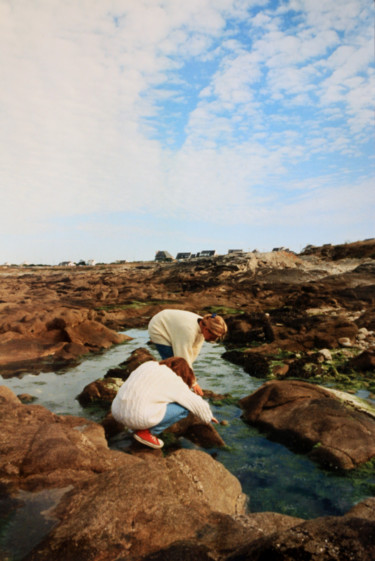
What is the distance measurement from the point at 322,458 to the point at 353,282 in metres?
19.4

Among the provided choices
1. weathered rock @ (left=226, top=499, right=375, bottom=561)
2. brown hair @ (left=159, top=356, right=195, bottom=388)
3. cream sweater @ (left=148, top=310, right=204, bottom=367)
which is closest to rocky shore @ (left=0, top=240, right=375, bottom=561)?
weathered rock @ (left=226, top=499, right=375, bottom=561)

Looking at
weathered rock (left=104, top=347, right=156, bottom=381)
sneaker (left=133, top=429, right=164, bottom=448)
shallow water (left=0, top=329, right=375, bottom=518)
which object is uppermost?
sneaker (left=133, top=429, right=164, bottom=448)

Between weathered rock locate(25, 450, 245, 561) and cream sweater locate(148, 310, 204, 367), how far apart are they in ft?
7.64

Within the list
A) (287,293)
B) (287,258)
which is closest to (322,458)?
(287,293)

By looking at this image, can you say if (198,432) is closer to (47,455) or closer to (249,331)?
(47,455)

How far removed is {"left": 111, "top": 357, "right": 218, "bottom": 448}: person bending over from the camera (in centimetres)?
452

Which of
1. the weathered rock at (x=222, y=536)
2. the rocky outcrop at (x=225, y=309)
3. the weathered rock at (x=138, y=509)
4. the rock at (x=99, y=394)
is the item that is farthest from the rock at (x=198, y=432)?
the rocky outcrop at (x=225, y=309)

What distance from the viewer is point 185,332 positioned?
253 inches

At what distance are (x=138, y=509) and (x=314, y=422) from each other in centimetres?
319

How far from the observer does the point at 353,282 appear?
2281 centimetres

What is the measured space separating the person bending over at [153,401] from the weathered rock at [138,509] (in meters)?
0.58

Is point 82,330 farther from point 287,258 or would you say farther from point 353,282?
point 287,258

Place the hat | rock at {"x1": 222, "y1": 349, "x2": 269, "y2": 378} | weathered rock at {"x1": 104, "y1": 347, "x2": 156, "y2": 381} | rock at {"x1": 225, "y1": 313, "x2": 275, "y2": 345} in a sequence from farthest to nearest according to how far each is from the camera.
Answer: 1. rock at {"x1": 225, "y1": 313, "x2": 275, "y2": 345}
2. rock at {"x1": 222, "y1": 349, "x2": 269, "y2": 378}
3. weathered rock at {"x1": 104, "y1": 347, "x2": 156, "y2": 381}
4. the hat

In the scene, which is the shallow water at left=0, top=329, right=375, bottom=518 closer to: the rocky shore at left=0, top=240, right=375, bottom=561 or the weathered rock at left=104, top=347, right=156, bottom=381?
the rocky shore at left=0, top=240, right=375, bottom=561
